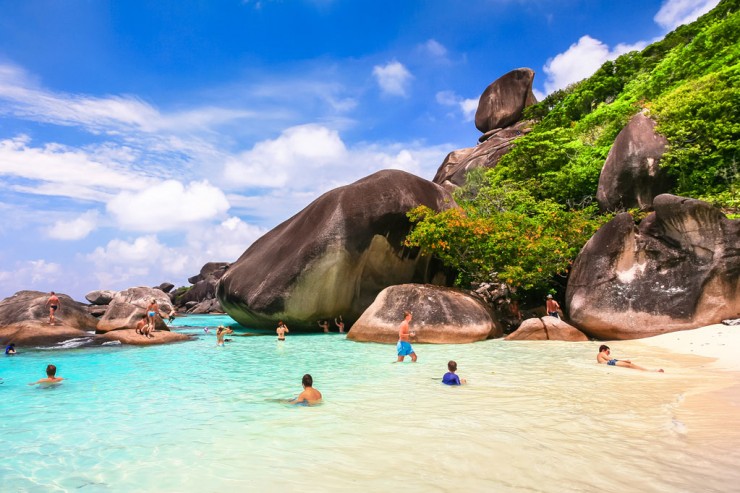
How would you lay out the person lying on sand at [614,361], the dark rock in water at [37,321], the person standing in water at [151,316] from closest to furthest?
the person lying on sand at [614,361]
the dark rock in water at [37,321]
the person standing in water at [151,316]

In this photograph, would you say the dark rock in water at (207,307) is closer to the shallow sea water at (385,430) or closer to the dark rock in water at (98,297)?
the dark rock in water at (98,297)

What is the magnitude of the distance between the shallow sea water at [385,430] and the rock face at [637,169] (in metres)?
11.1

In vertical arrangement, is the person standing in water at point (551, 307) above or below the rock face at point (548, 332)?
above

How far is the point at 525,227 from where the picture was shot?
1644 centimetres

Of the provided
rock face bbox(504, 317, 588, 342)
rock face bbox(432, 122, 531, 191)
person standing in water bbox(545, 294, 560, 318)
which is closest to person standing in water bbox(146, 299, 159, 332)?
rock face bbox(504, 317, 588, 342)

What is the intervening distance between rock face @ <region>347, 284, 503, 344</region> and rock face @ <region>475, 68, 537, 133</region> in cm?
3107

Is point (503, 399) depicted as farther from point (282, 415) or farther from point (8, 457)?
point (8, 457)

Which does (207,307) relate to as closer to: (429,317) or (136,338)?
(136,338)

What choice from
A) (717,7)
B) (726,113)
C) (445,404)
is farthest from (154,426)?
(717,7)

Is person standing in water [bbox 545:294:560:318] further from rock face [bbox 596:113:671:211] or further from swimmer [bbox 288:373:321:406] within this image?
swimmer [bbox 288:373:321:406]

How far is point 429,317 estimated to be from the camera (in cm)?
1312

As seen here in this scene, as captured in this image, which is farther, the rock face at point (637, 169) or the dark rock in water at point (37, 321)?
the rock face at point (637, 169)

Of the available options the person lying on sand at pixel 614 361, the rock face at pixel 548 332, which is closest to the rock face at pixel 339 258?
the rock face at pixel 548 332

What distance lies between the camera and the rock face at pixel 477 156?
33.5 metres
